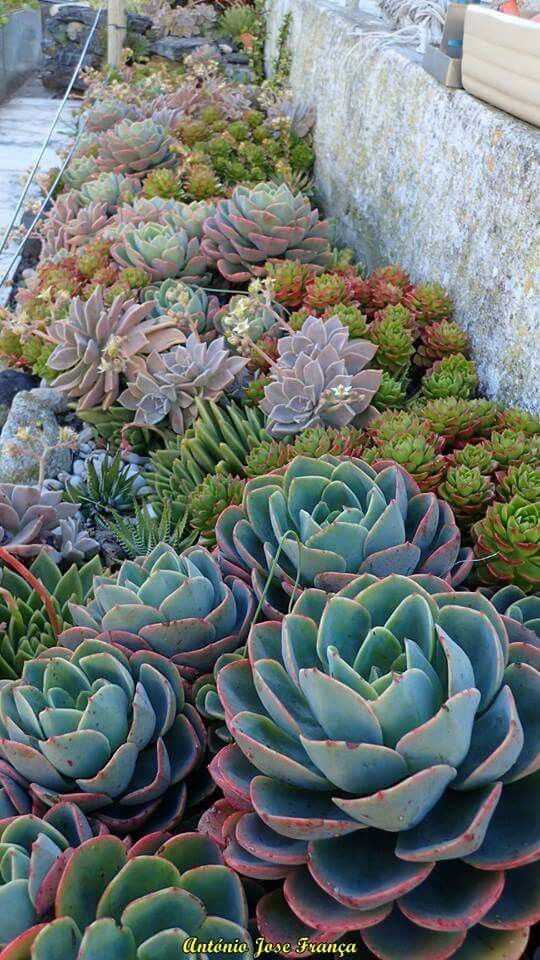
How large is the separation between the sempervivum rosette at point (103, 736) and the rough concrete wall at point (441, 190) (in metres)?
1.09

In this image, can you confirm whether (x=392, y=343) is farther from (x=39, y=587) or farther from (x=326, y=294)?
(x=39, y=587)

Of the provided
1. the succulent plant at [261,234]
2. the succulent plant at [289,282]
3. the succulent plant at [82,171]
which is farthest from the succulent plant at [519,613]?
the succulent plant at [82,171]

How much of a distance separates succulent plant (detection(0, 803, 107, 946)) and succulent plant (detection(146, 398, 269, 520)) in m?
1.02

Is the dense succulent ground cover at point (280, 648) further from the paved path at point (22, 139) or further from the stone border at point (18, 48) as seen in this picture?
the stone border at point (18, 48)

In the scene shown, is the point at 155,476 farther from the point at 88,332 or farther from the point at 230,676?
the point at 230,676

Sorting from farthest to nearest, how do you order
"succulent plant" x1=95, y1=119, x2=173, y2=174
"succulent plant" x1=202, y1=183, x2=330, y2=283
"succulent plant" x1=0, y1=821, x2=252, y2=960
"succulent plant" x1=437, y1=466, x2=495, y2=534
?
"succulent plant" x1=95, y1=119, x2=173, y2=174, "succulent plant" x1=202, y1=183, x2=330, y2=283, "succulent plant" x1=437, y1=466, x2=495, y2=534, "succulent plant" x1=0, y1=821, x2=252, y2=960

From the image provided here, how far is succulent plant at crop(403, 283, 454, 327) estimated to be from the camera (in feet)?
7.07

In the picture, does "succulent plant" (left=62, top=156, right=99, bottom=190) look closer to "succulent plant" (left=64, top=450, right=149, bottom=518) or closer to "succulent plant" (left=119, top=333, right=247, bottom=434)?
"succulent plant" (left=119, top=333, right=247, bottom=434)

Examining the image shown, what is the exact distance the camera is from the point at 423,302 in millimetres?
2164

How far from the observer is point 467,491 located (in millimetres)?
1485

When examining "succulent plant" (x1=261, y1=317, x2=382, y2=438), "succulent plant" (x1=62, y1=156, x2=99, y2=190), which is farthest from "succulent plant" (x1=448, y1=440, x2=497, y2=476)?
"succulent plant" (x1=62, y1=156, x2=99, y2=190)

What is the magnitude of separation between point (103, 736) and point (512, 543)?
28.4 inches

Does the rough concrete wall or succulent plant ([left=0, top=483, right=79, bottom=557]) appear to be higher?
the rough concrete wall

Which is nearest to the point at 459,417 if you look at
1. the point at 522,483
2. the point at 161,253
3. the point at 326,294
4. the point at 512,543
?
the point at 522,483
